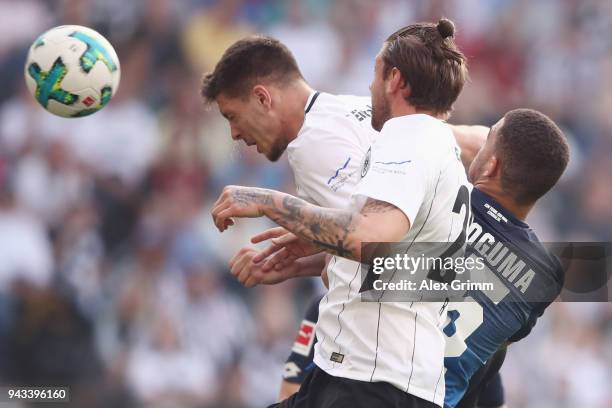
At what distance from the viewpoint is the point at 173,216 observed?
30.1 feet

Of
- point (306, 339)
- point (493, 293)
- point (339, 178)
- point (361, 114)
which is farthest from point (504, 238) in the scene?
point (306, 339)

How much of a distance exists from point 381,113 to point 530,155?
927mm

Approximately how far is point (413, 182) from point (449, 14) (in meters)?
7.09

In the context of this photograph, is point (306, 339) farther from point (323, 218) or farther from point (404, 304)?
point (323, 218)

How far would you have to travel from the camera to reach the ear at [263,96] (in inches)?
218

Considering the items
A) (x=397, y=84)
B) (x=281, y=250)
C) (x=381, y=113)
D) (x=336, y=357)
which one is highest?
(x=397, y=84)

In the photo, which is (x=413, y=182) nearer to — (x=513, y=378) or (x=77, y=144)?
(x=77, y=144)

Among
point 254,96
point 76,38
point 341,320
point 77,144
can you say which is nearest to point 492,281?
point 341,320

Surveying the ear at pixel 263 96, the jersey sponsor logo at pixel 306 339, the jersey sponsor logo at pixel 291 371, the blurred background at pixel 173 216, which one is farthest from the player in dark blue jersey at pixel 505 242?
the blurred background at pixel 173 216

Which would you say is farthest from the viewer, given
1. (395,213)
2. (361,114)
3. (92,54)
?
(92,54)

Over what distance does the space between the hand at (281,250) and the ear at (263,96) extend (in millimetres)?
815

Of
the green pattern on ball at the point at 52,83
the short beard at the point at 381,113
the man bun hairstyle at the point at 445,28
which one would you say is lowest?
the short beard at the point at 381,113

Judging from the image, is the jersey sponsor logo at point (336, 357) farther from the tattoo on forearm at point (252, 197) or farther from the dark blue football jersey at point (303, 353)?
the dark blue football jersey at point (303, 353)

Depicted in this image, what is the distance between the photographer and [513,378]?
967 cm
